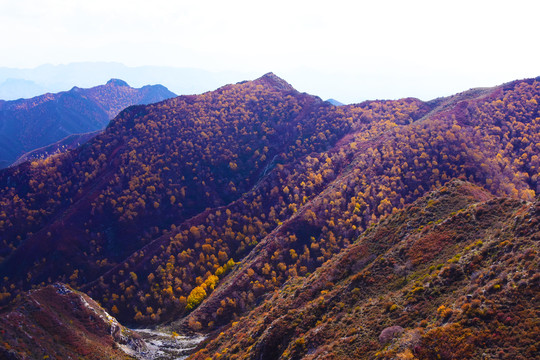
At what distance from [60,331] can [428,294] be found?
89.6 meters

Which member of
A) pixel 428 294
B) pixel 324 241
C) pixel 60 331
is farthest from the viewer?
pixel 324 241

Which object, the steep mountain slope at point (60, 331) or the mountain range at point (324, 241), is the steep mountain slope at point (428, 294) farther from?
the steep mountain slope at point (60, 331)

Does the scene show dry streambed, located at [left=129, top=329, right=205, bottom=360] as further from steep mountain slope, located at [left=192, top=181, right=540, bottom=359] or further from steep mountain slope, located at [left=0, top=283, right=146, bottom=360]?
steep mountain slope, located at [left=192, top=181, right=540, bottom=359]

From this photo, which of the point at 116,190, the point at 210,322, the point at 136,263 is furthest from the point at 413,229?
the point at 116,190

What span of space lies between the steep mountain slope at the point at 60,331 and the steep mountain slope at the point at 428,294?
32.4m

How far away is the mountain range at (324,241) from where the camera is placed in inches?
1713

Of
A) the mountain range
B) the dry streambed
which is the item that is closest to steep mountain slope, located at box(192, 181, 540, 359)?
the mountain range

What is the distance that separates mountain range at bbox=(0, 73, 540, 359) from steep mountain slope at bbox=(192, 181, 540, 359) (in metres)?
0.28

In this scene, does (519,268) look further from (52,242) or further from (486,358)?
(52,242)

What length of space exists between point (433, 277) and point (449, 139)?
11971 cm

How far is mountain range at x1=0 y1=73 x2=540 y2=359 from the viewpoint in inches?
1713

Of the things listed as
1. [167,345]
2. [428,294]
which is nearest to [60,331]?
[167,345]

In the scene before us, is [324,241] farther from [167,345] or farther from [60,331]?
[60,331]

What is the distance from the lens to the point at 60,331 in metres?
80.2
